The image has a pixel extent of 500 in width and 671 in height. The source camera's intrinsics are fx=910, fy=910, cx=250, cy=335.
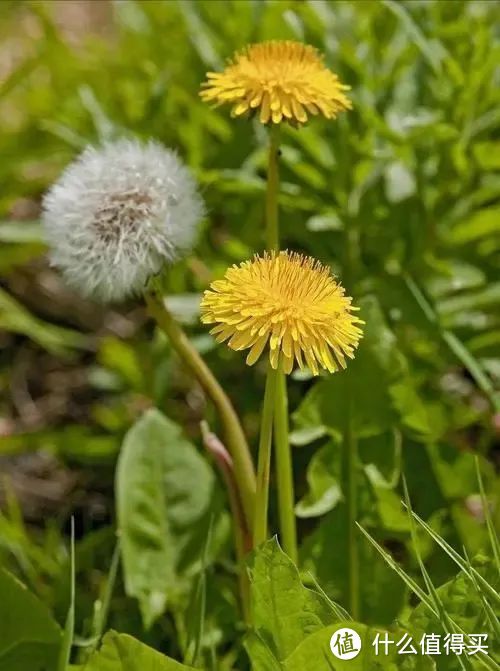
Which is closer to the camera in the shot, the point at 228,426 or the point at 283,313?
the point at 283,313

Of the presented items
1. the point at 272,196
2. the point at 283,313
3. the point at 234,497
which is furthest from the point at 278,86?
the point at 234,497

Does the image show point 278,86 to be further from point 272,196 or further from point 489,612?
point 489,612

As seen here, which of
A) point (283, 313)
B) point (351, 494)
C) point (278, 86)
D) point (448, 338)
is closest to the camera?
point (283, 313)

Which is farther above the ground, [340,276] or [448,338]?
[340,276]

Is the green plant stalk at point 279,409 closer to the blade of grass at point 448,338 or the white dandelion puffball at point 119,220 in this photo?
the white dandelion puffball at point 119,220

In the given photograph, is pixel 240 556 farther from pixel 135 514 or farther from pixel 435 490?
pixel 435 490

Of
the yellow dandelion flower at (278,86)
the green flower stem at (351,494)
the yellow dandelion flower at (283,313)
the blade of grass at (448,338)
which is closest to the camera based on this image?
the yellow dandelion flower at (283,313)

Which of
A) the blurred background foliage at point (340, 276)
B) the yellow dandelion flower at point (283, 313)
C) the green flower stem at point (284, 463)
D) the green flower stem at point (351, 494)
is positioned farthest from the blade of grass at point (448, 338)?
the yellow dandelion flower at point (283, 313)
